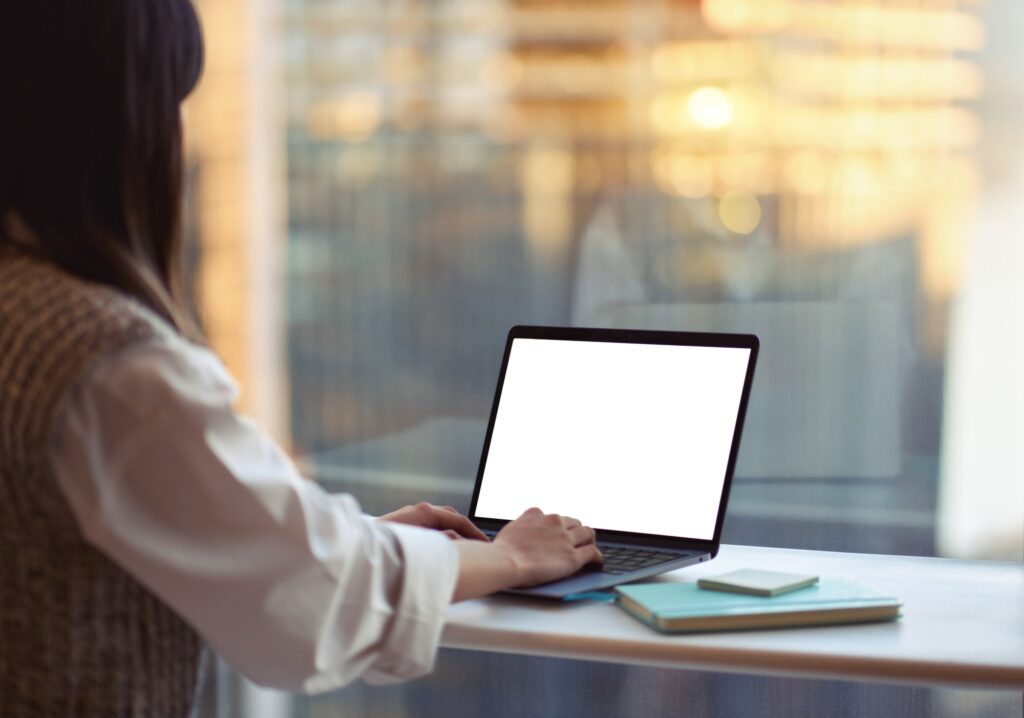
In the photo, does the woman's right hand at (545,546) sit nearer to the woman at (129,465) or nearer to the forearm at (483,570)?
the forearm at (483,570)

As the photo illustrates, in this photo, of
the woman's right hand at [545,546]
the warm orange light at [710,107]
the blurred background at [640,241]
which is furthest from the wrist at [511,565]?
the warm orange light at [710,107]

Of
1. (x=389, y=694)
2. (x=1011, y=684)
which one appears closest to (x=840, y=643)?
(x=1011, y=684)

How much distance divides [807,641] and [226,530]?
52cm

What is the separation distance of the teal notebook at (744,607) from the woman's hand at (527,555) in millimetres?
65

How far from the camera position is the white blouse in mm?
931

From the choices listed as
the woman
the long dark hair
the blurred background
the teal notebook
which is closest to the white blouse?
the woman

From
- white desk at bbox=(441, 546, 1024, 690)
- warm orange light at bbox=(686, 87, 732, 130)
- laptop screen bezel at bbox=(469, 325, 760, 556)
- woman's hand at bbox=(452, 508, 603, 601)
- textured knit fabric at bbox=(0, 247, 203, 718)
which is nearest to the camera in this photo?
textured knit fabric at bbox=(0, 247, 203, 718)

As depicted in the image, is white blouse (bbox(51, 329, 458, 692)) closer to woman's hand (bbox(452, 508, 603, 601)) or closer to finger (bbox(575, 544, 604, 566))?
woman's hand (bbox(452, 508, 603, 601))

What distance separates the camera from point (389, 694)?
7.99 ft

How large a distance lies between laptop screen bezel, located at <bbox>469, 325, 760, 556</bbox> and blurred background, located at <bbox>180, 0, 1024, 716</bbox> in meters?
0.69

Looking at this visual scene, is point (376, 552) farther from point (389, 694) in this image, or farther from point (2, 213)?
point (389, 694)

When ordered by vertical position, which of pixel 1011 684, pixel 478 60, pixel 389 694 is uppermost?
pixel 478 60

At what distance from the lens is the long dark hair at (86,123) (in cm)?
100

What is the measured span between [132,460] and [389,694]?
1.61 meters
